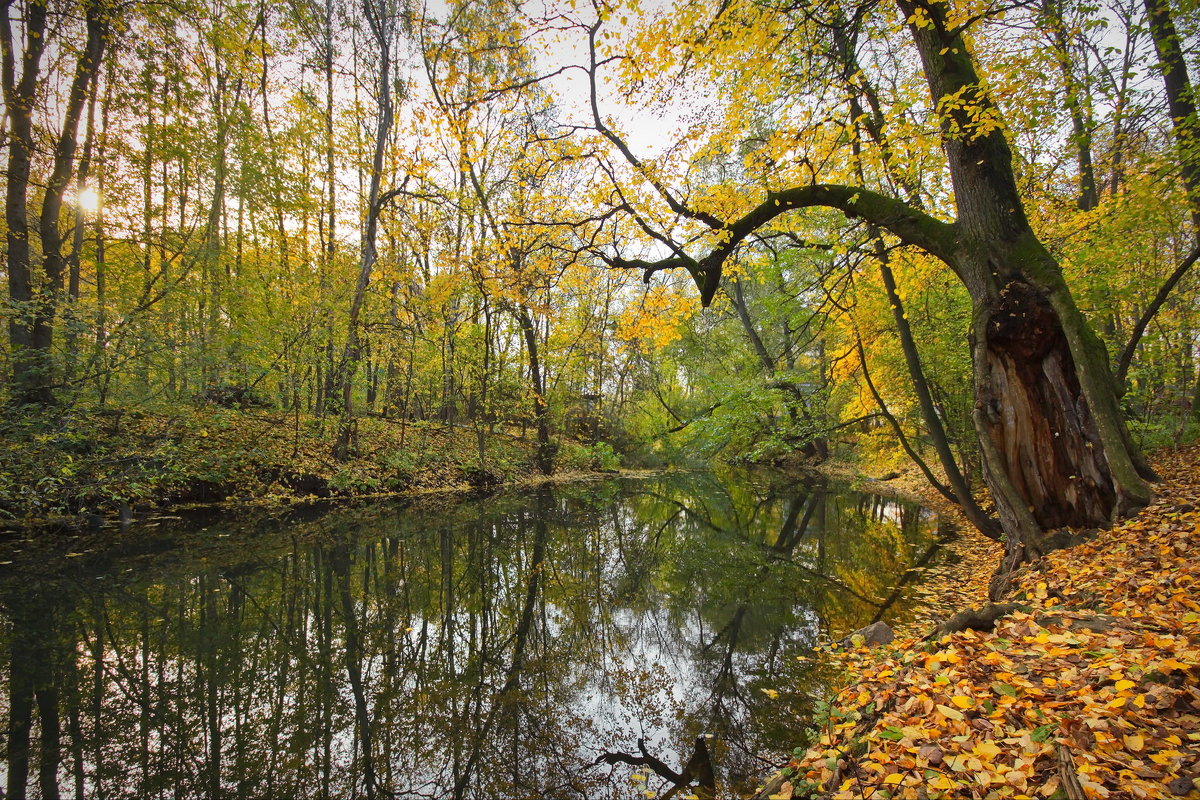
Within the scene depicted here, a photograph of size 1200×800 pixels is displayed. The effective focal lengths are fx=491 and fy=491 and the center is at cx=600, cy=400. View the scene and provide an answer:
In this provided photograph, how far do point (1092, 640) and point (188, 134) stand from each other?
16.9 m

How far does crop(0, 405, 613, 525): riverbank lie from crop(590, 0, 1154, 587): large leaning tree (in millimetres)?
10622

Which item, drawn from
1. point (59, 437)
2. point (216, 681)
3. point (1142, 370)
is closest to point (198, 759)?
point (216, 681)

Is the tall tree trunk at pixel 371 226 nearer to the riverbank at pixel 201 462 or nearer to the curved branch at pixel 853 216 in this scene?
the riverbank at pixel 201 462

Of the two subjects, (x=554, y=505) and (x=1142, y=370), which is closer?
(x=1142, y=370)

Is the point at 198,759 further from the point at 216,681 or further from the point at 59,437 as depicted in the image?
the point at 59,437

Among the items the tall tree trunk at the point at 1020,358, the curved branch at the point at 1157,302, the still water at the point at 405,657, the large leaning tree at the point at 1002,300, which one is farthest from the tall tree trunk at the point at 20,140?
the curved branch at the point at 1157,302

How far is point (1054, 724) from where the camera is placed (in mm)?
2029

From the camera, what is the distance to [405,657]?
4355mm

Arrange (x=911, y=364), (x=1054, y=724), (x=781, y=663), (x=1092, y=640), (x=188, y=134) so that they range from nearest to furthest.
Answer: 1. (x=1054, y=724)
2. (x=1092, y=640)
3. (x=781, y=663)
4. (x=911, y=364)
5. (x=188, y=134)

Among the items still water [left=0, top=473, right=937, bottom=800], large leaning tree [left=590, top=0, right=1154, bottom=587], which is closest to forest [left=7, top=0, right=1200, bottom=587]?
large leaning tree [left=590, top=0, right=1154, bottom=587]

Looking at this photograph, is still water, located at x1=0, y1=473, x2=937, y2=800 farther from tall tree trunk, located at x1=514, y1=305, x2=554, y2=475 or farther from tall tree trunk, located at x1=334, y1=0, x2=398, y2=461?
tall tree trunk, located at x1=514, y1=305, x2=554, y2=475

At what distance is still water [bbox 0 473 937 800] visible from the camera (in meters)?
2.94

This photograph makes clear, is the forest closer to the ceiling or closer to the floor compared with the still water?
closer to the ceiling

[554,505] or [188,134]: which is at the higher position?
[188,134]
